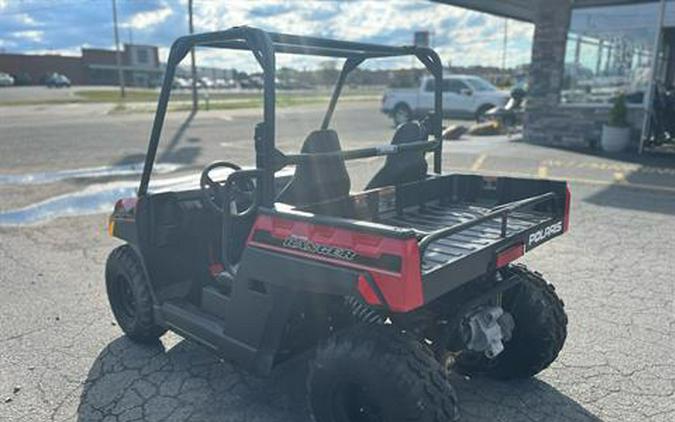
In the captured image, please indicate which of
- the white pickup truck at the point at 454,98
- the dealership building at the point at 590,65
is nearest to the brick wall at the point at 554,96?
the dealership building at the point at 590,65

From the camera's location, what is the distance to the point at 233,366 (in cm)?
326

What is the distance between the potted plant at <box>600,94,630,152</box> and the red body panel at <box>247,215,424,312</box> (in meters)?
11.5

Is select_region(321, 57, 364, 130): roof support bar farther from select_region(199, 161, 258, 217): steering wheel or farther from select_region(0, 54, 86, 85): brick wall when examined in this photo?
select_region(0, 54, 86, 85): brick wall

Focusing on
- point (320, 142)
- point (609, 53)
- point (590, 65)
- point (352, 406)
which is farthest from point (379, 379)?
point (609, 53)

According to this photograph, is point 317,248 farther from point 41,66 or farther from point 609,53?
point 41,66

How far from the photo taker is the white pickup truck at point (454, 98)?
19.7 metres

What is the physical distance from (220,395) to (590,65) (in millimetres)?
12473

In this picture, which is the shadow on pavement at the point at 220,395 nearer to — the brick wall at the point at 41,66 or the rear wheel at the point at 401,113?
the rear wheel at the point at 401,113

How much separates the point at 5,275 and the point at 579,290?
515 cm

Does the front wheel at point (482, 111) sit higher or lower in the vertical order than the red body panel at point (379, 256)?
lower

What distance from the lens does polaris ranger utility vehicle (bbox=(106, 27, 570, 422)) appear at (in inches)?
91.7

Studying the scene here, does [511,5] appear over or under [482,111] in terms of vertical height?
over

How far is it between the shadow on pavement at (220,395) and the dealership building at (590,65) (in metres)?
10.7

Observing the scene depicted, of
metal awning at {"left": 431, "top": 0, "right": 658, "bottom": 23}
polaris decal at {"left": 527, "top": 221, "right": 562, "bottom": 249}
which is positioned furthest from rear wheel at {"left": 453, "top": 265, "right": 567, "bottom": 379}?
metal awning at {"left": 431, "top": 0, "right": 658, "bottom": 23}
